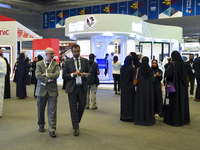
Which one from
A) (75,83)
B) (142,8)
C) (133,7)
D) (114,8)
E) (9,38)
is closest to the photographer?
(75,83)

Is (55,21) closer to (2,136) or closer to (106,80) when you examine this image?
(106,80)

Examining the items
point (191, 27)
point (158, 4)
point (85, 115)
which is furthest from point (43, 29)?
point (85, 115)

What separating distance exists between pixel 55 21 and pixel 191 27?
582 inches

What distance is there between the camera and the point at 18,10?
26.1m

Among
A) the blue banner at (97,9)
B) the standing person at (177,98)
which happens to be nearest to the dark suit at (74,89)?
the standing person at (177,98)

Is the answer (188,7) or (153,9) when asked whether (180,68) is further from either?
(153,9)

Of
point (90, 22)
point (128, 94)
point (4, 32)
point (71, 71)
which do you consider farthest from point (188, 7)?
point (71, 71)

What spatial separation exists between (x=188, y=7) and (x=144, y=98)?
17931mm

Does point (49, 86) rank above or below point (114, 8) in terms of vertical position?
below

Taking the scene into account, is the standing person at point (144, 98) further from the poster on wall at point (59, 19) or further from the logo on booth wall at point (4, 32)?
the poster on wall at point (59, 19)

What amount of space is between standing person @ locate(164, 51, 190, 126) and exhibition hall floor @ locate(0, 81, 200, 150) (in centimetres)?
18

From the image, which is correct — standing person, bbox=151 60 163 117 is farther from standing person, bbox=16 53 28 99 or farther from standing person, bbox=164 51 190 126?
standing person, bbox=16 53 28 99

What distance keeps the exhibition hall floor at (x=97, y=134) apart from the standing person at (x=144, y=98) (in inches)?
7.1

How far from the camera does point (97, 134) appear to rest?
4.33m
